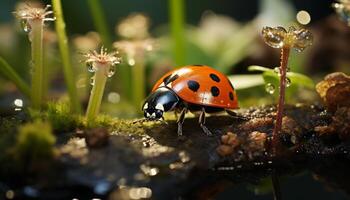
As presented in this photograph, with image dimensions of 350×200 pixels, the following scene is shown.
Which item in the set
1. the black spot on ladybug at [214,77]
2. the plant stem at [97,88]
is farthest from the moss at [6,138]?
the black spot on ladybug at [214,77]

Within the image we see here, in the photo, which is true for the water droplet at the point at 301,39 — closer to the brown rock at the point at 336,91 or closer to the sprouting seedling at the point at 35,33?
the brown rock at the point at 336,91

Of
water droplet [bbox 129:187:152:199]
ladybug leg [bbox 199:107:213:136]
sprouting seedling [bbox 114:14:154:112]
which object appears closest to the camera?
water droplet [bbox 129:187:152:199]

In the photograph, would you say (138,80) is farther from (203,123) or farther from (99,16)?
(203,123)

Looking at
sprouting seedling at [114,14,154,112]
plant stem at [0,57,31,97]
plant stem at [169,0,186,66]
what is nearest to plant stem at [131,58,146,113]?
sprouting seedling at [114,14,154,112]

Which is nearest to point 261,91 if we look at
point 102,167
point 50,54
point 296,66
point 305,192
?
point 296,66

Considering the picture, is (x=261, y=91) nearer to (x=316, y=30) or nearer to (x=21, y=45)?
(x=316, y=30)

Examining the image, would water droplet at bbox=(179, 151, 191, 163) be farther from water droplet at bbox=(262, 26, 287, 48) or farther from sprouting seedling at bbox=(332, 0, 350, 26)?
sprouting seedling at bbox=(332, 0, 350, 26)
